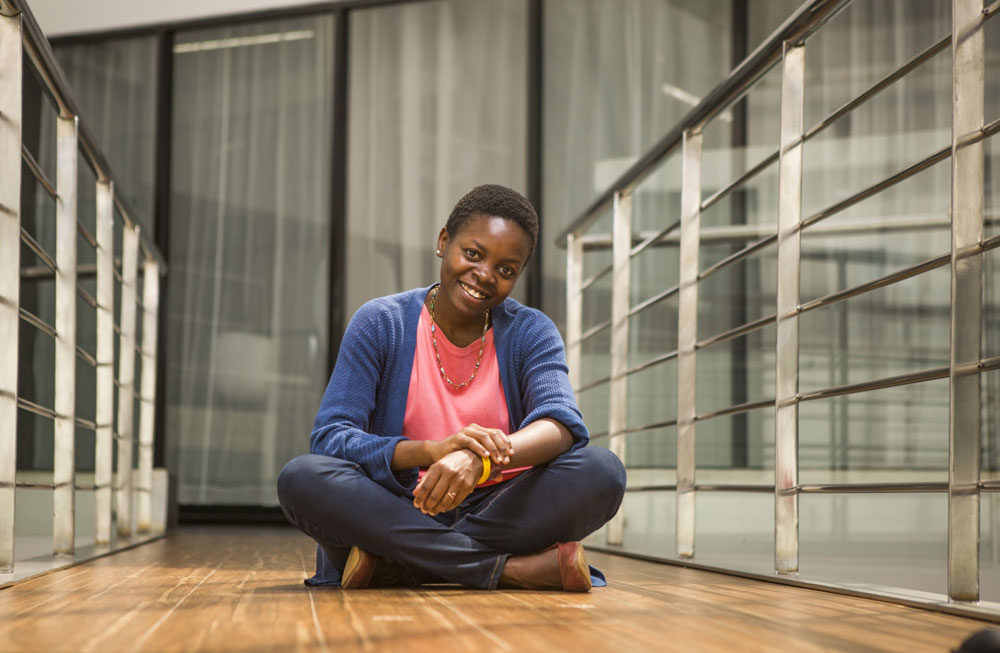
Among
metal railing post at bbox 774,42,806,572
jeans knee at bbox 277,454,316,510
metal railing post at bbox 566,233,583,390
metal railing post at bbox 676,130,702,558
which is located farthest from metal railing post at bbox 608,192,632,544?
jeans knee at bbox 277,454,316,510

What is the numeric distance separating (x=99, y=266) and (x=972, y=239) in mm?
1727

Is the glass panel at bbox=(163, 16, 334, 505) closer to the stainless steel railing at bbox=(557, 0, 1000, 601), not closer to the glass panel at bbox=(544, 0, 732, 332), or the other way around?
the glass panel at bbox=(544, 0, 732, 332)

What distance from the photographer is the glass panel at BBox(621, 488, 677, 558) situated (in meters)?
3.78

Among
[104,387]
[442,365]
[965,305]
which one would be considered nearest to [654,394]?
[104,387]

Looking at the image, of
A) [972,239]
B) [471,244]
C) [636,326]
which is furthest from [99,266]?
[636,326]

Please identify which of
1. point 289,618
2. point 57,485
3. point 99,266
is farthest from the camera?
point 99,266

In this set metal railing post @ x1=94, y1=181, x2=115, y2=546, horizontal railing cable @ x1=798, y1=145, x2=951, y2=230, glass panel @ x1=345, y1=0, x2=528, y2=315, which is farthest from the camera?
glass panel @ x1=345, y1=0, x2=528, y2=315

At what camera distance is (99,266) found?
2.26 m

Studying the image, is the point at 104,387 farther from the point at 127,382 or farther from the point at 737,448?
the point at 737,448

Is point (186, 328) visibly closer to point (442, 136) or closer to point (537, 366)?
point (442, 136)

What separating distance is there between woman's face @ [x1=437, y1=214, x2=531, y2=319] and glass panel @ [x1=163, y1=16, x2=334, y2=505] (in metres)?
2.91

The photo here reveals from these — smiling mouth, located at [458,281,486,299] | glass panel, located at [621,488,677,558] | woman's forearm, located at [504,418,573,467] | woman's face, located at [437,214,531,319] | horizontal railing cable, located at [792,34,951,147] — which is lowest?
glass panel, located at [621,488,677,558]

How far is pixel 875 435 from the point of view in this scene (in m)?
3.69

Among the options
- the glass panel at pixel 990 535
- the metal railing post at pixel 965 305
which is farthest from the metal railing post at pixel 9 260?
the glass panel at pixel 990 535
